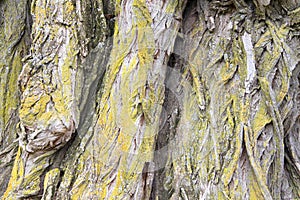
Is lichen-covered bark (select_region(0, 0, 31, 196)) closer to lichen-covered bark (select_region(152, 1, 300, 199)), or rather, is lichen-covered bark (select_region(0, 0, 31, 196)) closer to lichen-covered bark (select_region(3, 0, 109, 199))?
lichen-covered bark (select_region(3, 0, 109, 199))

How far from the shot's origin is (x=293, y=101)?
5.42ft

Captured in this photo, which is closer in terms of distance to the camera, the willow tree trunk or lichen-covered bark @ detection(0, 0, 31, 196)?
the willow tree trunk

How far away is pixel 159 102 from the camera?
1537 mm

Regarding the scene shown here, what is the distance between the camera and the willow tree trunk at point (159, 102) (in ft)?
4.74

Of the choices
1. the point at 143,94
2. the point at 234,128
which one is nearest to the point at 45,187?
the point at 143,94

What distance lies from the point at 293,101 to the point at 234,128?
1.10ft

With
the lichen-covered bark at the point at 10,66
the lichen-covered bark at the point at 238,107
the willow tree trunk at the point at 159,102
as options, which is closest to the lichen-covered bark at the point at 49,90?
the willow tree trunk at the point at 159,102

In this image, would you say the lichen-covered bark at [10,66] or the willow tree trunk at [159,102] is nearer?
the willow tree trunk at [159,102]

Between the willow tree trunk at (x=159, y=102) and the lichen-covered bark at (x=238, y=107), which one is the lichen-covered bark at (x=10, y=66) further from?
the lichen-covered bark at (x=238, y=107)

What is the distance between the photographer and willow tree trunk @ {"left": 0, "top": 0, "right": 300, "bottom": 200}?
1.44 meters

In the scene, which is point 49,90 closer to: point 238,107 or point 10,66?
point 10,66

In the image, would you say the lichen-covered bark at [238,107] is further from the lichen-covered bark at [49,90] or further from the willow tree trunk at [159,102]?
the lichen-covered bark at [49,90]

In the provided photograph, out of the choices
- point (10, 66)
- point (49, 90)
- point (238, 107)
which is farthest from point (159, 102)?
point (10, 66)

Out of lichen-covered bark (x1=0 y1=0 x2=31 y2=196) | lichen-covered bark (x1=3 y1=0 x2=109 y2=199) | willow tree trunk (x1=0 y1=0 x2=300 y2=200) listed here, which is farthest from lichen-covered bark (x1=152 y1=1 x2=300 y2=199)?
lichen-covered bark (x1=0 y1=0 x2=31 y2=196)
